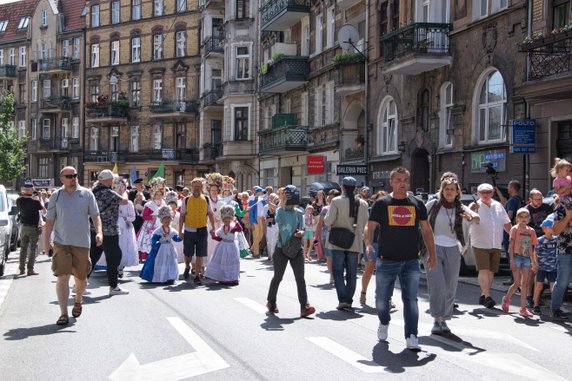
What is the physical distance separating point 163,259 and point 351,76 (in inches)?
761

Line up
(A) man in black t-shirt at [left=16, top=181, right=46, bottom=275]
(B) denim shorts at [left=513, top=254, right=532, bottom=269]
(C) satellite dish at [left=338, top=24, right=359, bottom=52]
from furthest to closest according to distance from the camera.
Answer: (C) satellite dish at [left=338, top=24, right=359, bottom=52] → (A) man in black t-shirt at [left=16, top=181, right=46, bottom=275] → (B) denim shorts at [left=513, top=254, right=532, bottom=269]

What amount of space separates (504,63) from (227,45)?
27297 millimetres

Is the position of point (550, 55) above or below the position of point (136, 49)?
below

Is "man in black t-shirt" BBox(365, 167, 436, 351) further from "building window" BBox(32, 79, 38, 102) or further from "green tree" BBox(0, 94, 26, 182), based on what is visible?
"building window" BBox(32, 79, 38, 102)

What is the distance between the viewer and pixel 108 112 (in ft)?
212

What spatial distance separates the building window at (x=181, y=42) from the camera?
2458 inches

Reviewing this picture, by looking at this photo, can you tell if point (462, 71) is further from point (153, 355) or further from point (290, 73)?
point (153, 355)

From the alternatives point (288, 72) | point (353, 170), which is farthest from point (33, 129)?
point (353, 170)

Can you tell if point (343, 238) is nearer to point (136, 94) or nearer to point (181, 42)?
point (181, 42)

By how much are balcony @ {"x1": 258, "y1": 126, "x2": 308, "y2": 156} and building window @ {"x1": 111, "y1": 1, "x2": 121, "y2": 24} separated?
2905 centimetres

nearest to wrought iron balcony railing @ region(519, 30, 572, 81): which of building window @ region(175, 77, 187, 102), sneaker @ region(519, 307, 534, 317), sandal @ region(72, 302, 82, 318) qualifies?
sneaker @ region(519, 307, 534, 317)

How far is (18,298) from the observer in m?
12.9

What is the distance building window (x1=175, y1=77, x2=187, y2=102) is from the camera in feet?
206

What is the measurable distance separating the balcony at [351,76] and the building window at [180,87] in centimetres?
3114
